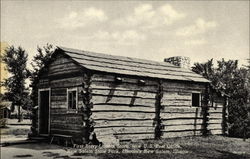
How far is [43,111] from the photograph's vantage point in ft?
60.4

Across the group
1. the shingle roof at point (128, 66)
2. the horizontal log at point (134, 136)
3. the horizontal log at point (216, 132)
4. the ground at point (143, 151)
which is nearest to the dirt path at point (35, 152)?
the ground at point (143, 151)

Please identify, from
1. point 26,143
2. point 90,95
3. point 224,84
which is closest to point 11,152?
point 26,143

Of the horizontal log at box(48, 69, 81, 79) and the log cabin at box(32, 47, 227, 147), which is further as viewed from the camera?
the horizontal log at box(48, 69, 81, 79)

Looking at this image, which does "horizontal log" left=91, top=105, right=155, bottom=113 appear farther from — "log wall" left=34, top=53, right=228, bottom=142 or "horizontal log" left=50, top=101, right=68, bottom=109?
"horizontal log" left=50, top=101, right=68, bottom=109

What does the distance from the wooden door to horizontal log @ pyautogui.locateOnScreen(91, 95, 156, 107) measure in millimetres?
4311

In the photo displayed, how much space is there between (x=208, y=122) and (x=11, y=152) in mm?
11952

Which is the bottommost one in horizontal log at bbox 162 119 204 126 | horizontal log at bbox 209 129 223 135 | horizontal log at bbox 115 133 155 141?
horizontal log at bbox 209 129 223 135

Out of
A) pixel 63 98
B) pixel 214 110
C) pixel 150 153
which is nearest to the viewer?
pixel 150 153

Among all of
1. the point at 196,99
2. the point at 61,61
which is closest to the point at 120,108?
the point at 61,61

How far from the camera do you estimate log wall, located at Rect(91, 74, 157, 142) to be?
1507 cm

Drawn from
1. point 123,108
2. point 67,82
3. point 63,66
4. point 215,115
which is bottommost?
point 215,115

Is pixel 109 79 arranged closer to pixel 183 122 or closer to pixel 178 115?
pixel 178 115

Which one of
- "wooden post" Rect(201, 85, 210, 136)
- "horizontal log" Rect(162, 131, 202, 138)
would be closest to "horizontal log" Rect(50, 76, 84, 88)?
"horizontal log" Rect(162, 131, 202, 138)

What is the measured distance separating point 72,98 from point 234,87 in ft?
36.2
